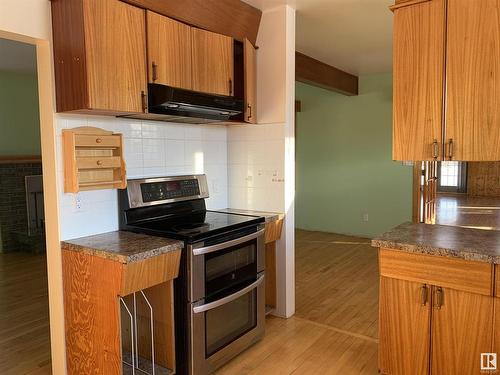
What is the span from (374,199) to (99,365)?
471cm

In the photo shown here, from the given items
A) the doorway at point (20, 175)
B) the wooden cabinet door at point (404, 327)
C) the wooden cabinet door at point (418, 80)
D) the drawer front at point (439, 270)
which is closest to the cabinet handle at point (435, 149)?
the wooden cabinet door at point (418, 80)

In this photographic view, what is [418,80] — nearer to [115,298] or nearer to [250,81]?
[250,81]

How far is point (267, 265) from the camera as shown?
307 centimetres

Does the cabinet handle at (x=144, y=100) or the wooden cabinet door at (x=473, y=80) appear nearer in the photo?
the wooden cabinet door at (x=473, y=80)

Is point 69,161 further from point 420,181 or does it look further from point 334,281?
point 334,281

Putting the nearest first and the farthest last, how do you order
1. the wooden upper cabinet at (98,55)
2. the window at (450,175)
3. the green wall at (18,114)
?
the wooden upper cabinet at (98,55)
the window at (450,175)
the green wall at (18,114)

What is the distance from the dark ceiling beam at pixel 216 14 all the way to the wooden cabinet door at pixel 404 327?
6.25ft

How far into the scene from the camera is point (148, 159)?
2.62 m

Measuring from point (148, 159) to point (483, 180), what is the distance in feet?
12.5

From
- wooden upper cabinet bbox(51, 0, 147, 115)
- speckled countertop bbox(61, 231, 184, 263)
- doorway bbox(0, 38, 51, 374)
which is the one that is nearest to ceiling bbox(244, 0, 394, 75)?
wooden upper cabinet bbox(51, 0, 147, 115)

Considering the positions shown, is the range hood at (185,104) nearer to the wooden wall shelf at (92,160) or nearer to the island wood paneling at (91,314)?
the wooden wall shelf at (92,160)

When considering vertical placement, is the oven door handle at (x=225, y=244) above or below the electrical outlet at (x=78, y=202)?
below

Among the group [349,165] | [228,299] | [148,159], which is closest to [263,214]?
[228,299]

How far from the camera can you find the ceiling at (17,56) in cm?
365
